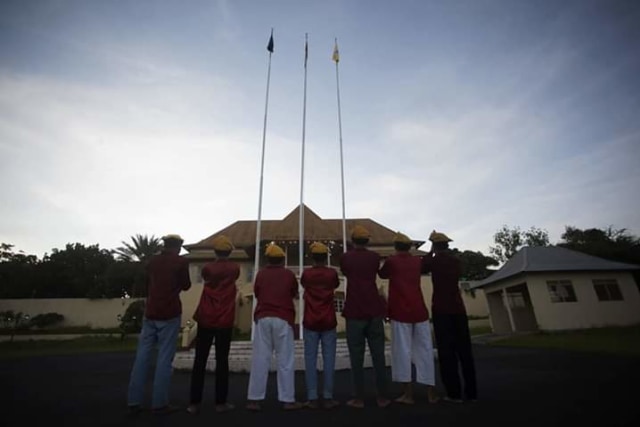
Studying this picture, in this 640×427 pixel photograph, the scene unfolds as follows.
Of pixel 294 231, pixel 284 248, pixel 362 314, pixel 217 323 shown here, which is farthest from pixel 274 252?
pixel 294 231

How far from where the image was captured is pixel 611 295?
54.0ft

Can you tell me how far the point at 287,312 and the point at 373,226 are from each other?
27436mm

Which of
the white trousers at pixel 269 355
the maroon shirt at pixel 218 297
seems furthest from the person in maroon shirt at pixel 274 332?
the maroon shirt at pixel 218 297

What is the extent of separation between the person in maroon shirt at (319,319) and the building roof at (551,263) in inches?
649

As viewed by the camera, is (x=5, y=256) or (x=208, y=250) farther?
(x=5, y=256)

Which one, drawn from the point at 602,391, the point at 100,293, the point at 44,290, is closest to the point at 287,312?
the point at 602,391

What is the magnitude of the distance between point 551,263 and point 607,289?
2896 millimetres

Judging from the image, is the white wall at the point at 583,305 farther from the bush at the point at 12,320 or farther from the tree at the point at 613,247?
the bush at the point at 12,320

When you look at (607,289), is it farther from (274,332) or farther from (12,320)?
(12,320)

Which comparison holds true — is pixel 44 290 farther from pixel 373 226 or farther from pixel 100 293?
pixel 373 226

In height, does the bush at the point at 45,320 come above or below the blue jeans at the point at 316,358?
above

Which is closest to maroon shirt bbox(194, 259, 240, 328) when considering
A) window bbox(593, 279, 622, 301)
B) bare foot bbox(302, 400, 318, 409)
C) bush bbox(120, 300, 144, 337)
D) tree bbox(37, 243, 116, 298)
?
bare foot bbox(302, 400, 318, 409)

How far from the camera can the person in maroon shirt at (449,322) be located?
3.76m

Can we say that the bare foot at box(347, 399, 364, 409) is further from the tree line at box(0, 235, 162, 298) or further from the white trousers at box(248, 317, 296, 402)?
the tree line at box(0, 235, 162, 298)
